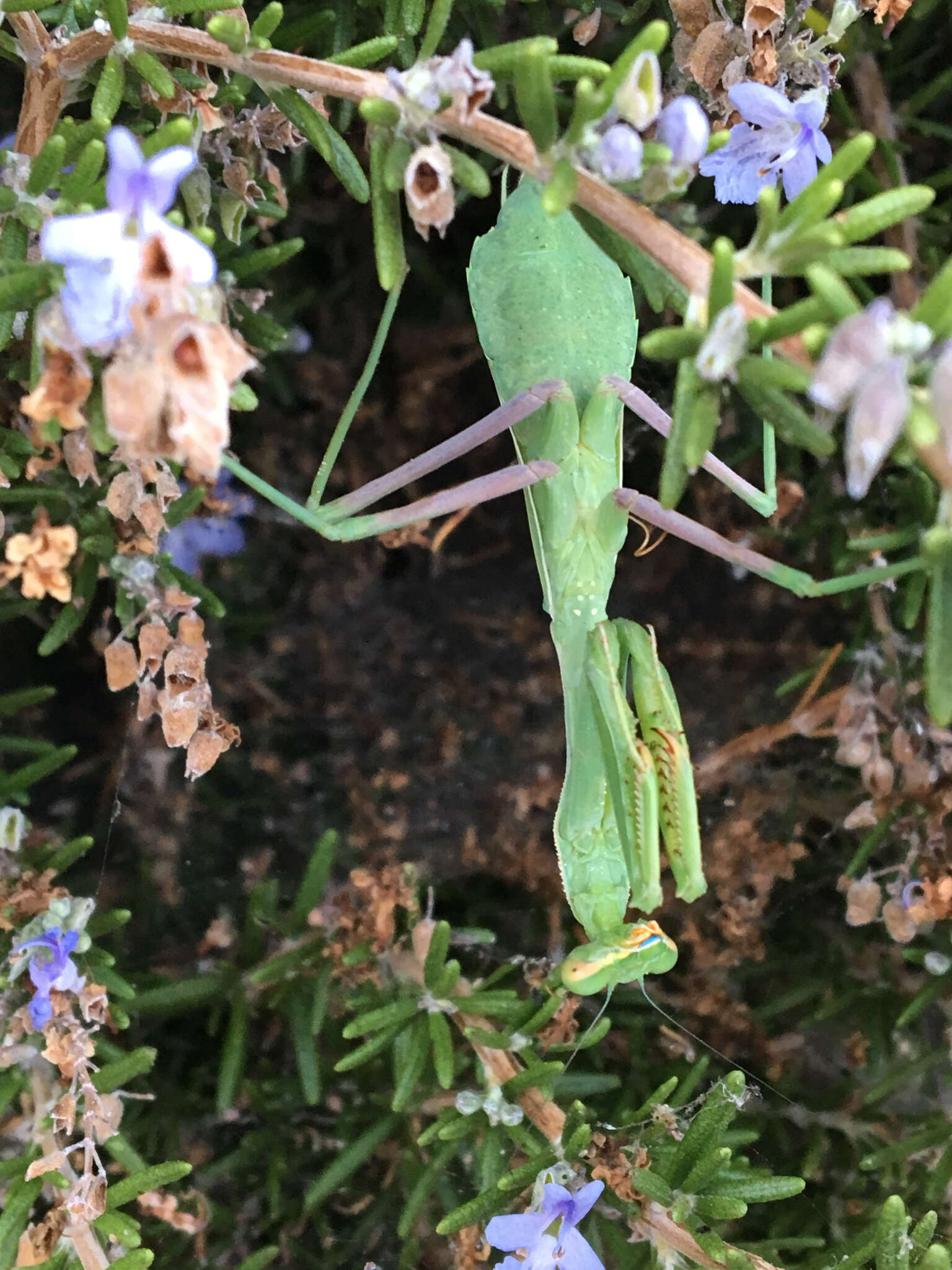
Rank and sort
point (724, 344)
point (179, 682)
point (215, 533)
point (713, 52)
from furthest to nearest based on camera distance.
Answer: point (215, 533), point (179, 682), point (713, 52), point (724, 344)

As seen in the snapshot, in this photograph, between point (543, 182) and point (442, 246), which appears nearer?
point (543, 182)

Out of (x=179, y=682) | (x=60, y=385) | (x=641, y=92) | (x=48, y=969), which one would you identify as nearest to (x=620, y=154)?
(x=641, y=92)

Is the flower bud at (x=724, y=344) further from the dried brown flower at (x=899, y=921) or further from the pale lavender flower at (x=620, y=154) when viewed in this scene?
the dried brown flower at (x=899, y=921)

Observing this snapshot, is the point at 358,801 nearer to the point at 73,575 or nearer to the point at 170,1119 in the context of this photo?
the point at 170,1119

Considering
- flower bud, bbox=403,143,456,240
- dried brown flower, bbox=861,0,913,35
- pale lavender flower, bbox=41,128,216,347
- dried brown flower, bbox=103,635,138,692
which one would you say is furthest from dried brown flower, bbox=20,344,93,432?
dried brown flower, bbox=861,0,913,35

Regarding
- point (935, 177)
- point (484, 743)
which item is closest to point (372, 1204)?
point (484, 743)

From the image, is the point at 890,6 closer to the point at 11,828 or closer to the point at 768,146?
the point at 768,146

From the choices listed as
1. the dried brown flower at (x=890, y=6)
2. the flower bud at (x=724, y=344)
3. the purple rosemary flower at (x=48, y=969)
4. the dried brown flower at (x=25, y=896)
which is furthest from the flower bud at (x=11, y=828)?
the dried brown flower at (x=890, y=6)
